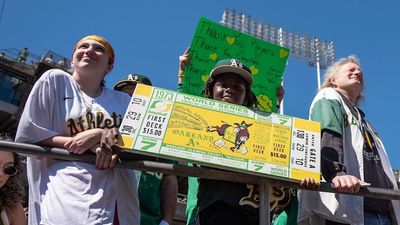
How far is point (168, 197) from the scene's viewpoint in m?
3.06

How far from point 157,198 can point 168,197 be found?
2.9 inches

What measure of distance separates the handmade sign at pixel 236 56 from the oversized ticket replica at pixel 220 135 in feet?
5.17

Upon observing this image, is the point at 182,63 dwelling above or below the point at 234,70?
above

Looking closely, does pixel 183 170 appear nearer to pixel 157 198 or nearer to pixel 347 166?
pixel 157 198

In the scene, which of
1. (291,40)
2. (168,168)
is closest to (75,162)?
(168,168)

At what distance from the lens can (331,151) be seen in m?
2.74

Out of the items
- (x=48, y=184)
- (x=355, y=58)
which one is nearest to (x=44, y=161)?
(x=48, y=184)

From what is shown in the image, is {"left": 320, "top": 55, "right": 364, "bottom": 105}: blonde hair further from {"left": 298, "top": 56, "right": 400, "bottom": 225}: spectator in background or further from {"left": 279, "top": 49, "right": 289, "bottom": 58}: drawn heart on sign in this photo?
{"left": 279, "top": 49, "right": 289, "bottom": 58}: drawn heart on sign

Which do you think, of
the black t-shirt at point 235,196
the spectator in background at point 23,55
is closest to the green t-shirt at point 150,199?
the black t-shirt at point 235,196

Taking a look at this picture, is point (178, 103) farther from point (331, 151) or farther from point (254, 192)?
point (331, 151)

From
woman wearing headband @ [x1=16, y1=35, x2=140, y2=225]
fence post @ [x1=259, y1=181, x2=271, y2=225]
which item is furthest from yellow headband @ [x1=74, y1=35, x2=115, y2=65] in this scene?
fence post @ [x1=259, y1=181, x2=271, y2=225]

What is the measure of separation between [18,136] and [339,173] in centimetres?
170

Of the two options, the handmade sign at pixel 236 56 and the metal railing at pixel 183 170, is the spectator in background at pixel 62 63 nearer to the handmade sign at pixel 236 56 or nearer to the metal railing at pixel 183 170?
the handmade sign at pixel 236 56

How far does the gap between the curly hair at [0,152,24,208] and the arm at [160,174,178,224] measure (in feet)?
2.86
